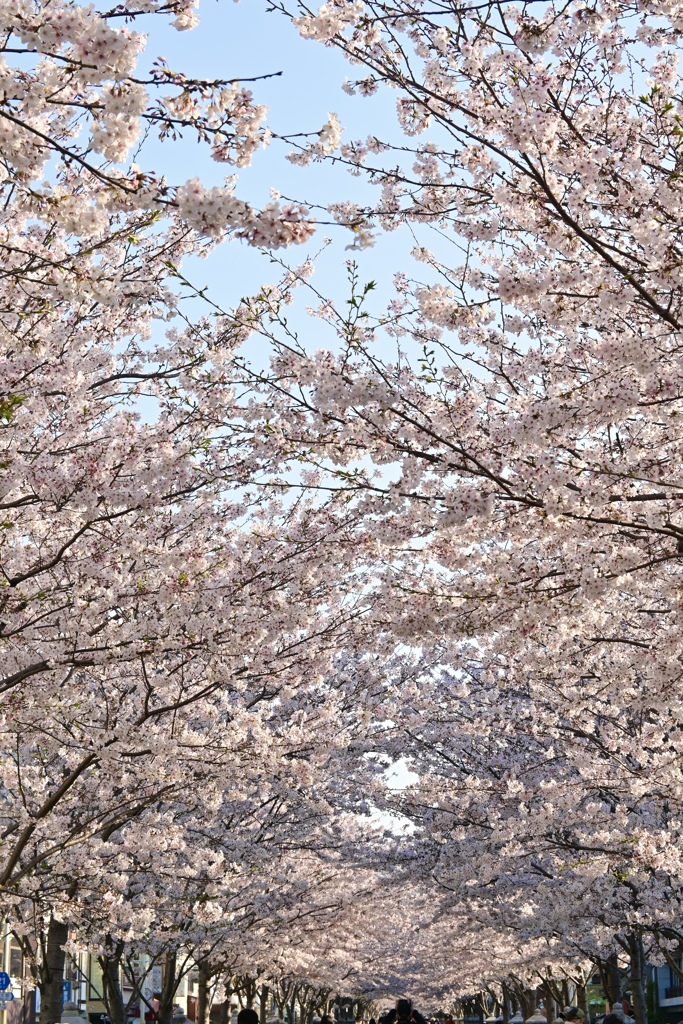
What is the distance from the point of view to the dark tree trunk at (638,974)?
66.4 ft

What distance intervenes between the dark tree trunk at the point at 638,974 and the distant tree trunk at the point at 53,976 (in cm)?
1018

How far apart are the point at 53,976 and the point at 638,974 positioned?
11.1 m

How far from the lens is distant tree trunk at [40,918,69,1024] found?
16.6 metres

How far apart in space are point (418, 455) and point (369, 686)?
35.3 ft

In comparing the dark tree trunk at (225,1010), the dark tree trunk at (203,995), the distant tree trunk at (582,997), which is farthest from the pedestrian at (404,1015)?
the distant tree trunk at (582,997)

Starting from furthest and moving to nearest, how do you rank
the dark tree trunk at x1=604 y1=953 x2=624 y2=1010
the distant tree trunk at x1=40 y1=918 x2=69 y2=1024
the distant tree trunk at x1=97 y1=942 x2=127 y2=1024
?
1. the dark tree trunk at x1=604 y1=953 x2=624 y2=1010
2. the distant tree trunk at x1=97 y1=942 x2=127 y2=1024
3. the distant tree trunk at x1=40 y1=918 x2=69 y2=1024

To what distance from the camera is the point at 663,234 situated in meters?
6.54

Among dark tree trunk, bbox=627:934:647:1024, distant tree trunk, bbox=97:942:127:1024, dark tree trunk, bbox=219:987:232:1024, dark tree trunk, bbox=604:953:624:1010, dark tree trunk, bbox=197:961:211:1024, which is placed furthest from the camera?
dark tree trunk, bbox=219:987:232:1024

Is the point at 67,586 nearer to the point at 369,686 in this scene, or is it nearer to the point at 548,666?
the point at 548,666

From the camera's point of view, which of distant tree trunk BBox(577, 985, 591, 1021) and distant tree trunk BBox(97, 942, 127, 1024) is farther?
distant tree trunk BBox(577, 985, 591, 1021)

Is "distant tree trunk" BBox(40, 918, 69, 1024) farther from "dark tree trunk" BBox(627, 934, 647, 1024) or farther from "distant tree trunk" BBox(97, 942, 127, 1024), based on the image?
"dark tree trunk" BBox(627, 934, 647, 1024)

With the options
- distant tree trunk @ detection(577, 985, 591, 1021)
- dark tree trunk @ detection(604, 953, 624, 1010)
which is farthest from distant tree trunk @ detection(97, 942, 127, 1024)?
distant tree trunk @ detection(577, 985, 591, 1021)

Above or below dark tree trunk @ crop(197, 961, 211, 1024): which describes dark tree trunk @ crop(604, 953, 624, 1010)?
below

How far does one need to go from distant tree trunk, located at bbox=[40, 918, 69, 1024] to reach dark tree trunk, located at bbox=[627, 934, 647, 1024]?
1018 centimetres
